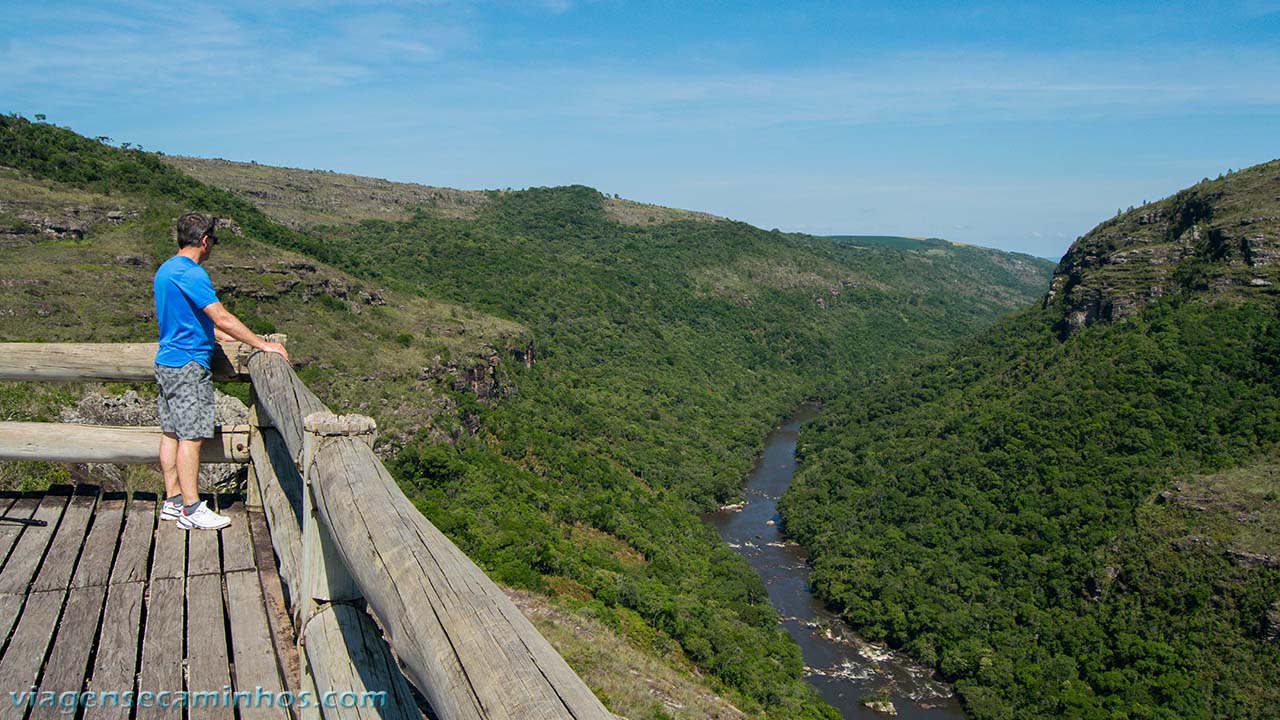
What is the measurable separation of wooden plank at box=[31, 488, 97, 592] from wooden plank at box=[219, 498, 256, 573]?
744 mm

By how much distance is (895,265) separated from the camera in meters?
159

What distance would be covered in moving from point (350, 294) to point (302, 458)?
134ft

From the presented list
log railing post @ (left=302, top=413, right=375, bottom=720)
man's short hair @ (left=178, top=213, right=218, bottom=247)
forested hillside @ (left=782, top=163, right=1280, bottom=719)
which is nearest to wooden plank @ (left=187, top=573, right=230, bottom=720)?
log railing post @ (left=302, top=413, right=375, bottom=720)

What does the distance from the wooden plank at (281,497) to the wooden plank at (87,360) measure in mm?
619

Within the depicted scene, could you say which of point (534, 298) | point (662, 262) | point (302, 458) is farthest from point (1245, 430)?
point (662, 262)

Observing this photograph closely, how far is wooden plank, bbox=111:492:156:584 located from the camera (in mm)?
3924

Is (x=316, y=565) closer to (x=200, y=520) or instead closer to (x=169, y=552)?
(x=169, y=552)

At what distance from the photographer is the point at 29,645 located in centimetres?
321

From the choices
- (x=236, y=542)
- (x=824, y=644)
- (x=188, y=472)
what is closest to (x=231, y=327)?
(x=188, y=472)

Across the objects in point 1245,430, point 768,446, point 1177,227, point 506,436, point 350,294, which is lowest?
point 768,446

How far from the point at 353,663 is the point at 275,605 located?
1.31 m

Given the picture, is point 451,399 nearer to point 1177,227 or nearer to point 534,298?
point 534,298

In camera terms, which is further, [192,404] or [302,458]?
[192,404]

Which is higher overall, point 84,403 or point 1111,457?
point 84,403
